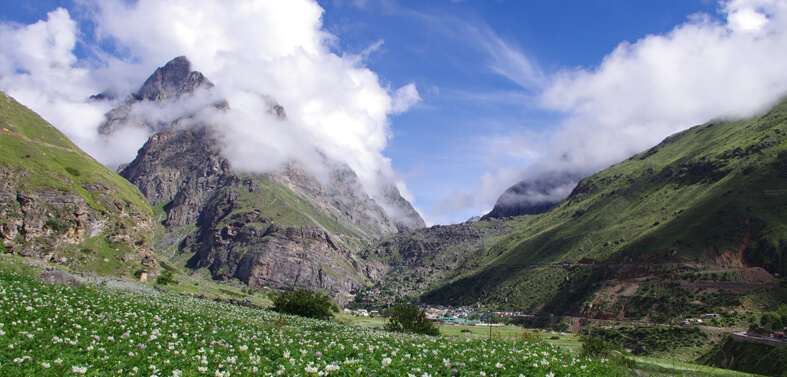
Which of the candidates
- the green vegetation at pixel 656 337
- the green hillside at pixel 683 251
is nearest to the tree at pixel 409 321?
the green vegetation at pixel 656 337

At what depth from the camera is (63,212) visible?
114188mm

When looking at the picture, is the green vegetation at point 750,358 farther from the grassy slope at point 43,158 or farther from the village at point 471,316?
the grassy slope at point 43,158

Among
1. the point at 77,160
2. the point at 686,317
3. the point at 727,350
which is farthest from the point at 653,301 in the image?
the point at 77,160

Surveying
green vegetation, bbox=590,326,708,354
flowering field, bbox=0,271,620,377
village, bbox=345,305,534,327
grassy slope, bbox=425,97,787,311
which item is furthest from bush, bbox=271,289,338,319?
grassy slope, bbox=425,97,787,311

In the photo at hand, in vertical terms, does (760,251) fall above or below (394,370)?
above

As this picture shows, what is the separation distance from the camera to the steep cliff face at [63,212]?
102688 mm

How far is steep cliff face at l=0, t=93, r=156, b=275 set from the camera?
103 meters

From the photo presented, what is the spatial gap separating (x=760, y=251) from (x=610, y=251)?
43926mm

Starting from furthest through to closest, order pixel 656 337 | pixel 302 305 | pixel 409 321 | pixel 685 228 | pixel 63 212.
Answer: pixel 685 228, pixel 63 212, pixel 656 337, pixel 302 305, pixel 409 321

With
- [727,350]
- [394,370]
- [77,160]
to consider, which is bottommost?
[727,350]

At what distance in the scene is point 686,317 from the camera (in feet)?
324

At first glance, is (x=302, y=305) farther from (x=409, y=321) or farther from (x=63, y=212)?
(x=63, y=212)

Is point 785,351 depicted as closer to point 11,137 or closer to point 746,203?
point 746,203

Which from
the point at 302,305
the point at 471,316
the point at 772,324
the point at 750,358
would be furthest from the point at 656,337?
the point at 471,316
